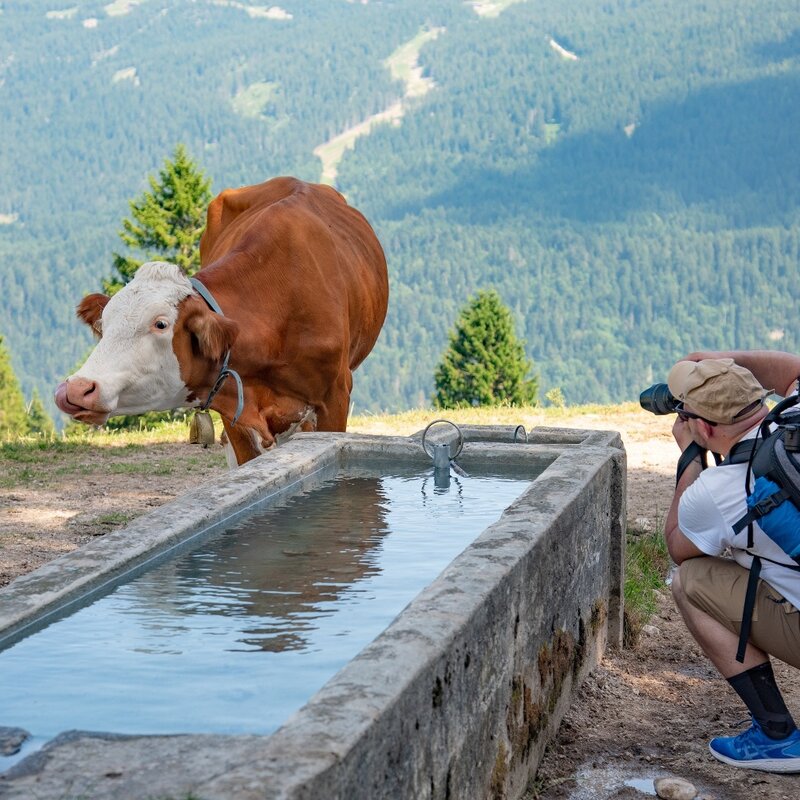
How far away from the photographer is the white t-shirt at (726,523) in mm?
3695

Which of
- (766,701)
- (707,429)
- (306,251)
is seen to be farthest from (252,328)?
(766,701)

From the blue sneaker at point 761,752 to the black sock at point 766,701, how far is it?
2 cm

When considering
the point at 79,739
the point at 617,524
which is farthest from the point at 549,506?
the point at 79,739

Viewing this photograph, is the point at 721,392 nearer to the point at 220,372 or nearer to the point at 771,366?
the point at 771,366

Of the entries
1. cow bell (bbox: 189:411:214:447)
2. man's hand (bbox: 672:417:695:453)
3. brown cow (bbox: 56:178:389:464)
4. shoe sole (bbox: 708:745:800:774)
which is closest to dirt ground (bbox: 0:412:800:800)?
shoe sole (bbox: 708:745:800:774)

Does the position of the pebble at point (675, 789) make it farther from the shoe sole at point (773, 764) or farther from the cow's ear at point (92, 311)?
the cow's ear at point (92, 311)

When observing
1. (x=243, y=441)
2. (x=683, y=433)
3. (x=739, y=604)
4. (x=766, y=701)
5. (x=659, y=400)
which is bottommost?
(x=766, y=701)

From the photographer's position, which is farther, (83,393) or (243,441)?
(243,441)

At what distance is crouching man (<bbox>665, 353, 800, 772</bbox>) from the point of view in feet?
12.3

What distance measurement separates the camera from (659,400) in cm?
443

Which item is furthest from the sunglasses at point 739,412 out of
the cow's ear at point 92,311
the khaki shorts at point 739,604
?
the cow's ear at point 92,311

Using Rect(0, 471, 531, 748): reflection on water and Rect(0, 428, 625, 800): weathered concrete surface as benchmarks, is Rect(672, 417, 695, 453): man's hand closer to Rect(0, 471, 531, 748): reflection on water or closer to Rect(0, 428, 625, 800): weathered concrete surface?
Rect(0, 428, 625, 800): weathered concrete surface

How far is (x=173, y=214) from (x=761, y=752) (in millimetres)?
44367

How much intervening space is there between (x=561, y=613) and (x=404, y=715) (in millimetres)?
1755
